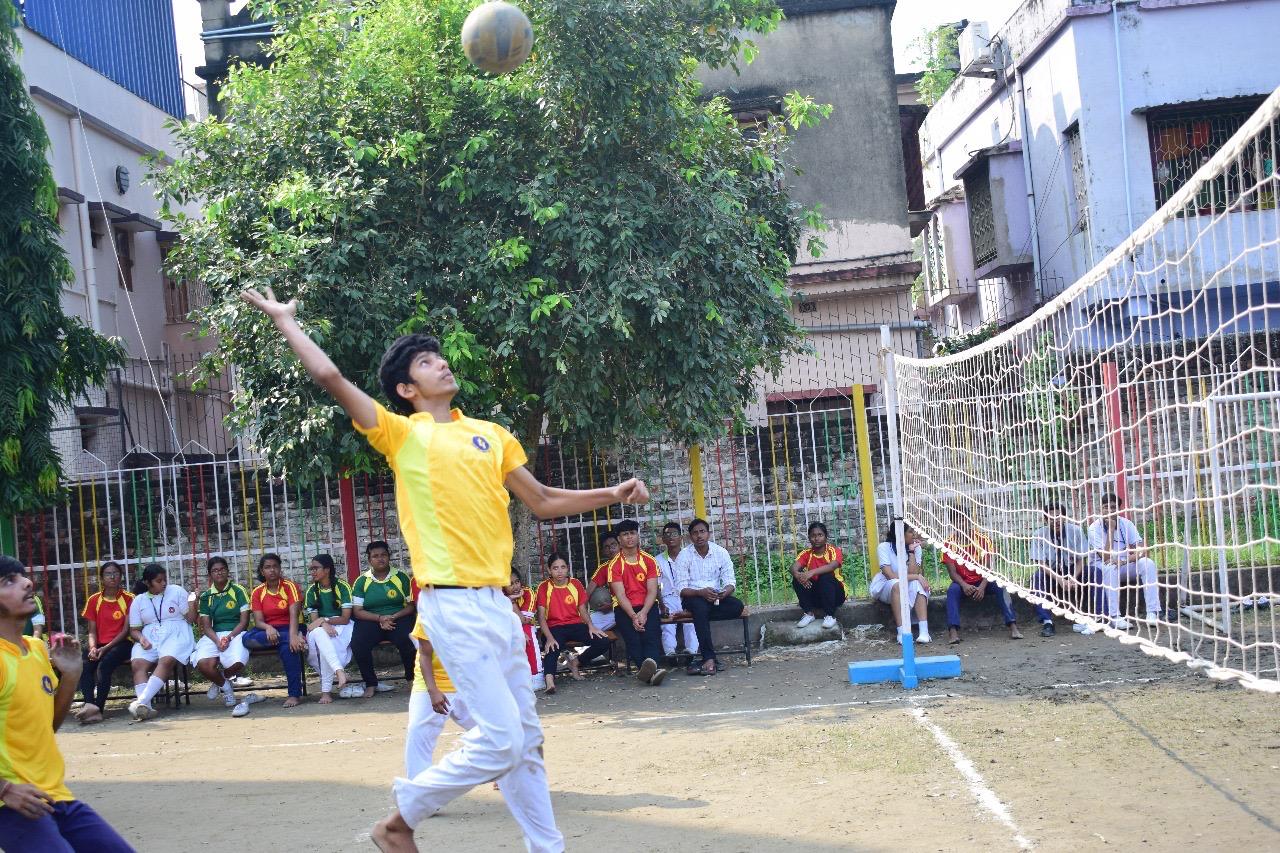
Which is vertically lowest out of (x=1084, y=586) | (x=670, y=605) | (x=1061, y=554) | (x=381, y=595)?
(x=670, y=605)

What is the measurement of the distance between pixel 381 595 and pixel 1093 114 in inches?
460

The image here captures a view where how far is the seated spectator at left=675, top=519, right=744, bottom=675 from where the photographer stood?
1119cm

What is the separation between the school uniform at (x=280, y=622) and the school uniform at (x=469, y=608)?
7129 millimetres

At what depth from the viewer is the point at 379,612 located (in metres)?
11.3

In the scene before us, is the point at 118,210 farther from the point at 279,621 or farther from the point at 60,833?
the point at 60,833

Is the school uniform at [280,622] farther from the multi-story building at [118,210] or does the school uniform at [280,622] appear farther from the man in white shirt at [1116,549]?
the man in white shirt at [1116,549]

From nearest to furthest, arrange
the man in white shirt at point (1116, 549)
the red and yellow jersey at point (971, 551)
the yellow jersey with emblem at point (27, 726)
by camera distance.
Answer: the yellow jersey with emblem at point (27, 726) < the man in white shirt at point (1116, 549) < the red and yellow jersey at point (971, 551)

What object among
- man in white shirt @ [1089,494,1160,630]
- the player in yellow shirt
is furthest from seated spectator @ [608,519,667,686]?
the player in yellow shirt

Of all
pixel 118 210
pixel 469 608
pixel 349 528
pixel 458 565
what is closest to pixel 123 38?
pixel 118 210

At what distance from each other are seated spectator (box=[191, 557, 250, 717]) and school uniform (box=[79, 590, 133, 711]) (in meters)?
0.65

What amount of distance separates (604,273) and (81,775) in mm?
5450

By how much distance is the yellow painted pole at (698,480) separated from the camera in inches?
494

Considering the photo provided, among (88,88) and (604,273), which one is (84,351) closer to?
(604,273)

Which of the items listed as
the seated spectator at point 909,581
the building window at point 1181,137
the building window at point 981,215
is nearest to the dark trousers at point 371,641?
the seated spectator at point 909,581
